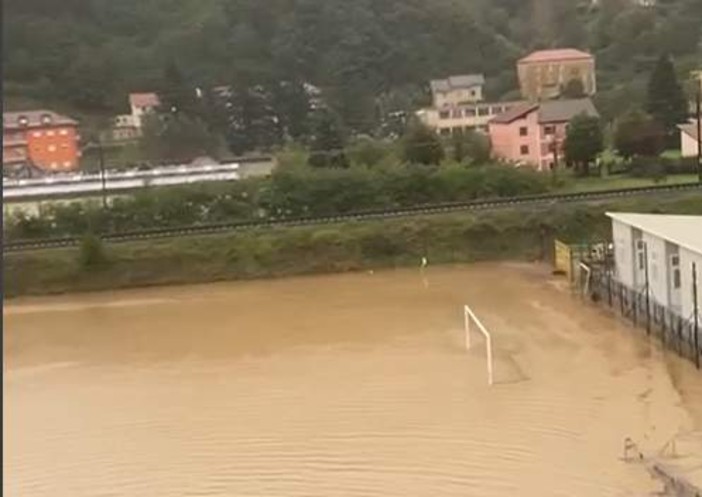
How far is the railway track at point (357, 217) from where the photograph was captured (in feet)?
33.6

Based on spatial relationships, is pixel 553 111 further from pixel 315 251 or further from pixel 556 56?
pixel 315 251

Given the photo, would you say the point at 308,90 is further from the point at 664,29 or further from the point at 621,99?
the point at 664,29

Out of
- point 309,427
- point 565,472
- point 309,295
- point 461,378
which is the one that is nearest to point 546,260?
point 309,295

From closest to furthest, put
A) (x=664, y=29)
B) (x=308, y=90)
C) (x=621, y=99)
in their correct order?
(x=621, y=99)
(x=308, y=90)
(x=664, y=29)

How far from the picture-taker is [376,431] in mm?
4609

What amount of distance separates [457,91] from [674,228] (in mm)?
11733

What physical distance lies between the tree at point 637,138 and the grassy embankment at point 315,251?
110 inches

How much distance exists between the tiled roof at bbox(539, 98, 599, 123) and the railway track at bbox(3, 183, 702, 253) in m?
2.95

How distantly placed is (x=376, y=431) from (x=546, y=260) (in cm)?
525

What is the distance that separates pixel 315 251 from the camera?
32.1 ft

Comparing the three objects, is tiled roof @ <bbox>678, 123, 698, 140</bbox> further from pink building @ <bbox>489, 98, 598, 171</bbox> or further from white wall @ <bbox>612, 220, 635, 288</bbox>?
white wall @ <bbox>612, 220, 635, 288</bbox>

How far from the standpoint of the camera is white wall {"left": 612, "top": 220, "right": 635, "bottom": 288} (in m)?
6.98

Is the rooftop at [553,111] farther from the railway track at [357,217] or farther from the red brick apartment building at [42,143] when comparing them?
the red brick apartment building at [42,143]

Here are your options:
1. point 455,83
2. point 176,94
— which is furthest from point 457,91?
point 176,94
